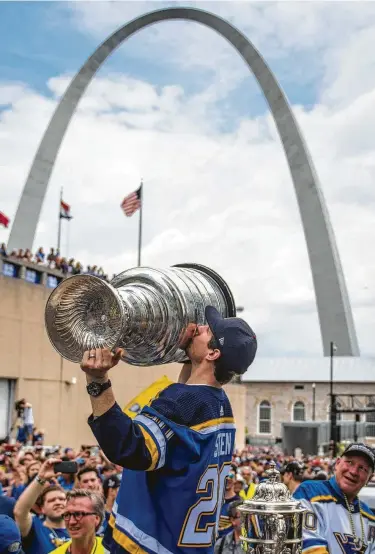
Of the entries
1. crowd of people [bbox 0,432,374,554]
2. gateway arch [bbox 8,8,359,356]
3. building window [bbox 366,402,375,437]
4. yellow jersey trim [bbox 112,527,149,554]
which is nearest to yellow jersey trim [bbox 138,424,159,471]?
yellow jersey trim [bbox 112,527,149,554]

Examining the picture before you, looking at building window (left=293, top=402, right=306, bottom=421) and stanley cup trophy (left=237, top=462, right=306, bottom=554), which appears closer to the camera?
stanley cup trophy (left=237, top=462, right=306, bottom=554)

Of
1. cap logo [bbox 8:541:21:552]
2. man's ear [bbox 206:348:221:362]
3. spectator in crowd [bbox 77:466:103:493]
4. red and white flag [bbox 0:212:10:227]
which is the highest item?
red and white flag [bbox 0:212:10:227]

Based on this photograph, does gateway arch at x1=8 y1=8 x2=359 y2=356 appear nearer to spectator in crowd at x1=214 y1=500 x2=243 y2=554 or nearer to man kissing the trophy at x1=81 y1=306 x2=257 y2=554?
spectator in crowd at x1=214 y1=500 x2=243 y2=554

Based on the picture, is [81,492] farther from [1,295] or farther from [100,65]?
[100,65]

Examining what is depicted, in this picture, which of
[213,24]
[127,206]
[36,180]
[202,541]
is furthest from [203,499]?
[213,24]

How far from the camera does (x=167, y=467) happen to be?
3.75 m

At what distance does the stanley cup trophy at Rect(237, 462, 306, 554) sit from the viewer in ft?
11.0

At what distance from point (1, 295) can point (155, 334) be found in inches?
915

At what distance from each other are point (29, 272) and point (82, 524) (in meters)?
23.4

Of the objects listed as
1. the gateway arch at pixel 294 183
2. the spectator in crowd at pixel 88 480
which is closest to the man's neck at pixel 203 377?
the spectator in crowd at pixel 88 480

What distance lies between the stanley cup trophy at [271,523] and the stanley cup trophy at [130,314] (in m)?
0.83

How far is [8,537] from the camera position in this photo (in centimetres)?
453

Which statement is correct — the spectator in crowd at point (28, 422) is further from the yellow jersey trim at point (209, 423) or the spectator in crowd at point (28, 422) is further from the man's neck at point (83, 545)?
the yellow jersey trim at point (209, 423)

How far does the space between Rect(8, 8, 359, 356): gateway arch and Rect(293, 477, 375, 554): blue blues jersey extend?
49.3m
